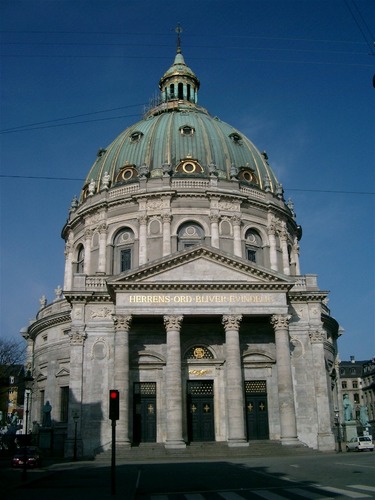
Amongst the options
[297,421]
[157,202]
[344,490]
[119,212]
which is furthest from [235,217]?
[344,490]

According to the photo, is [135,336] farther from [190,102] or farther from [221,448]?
[190,102]

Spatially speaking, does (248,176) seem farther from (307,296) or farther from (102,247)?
(307,296)

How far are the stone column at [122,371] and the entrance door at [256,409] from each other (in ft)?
32.2

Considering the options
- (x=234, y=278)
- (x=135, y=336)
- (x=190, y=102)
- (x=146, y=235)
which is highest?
(x=190, y=102)

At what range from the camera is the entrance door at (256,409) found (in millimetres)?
42906

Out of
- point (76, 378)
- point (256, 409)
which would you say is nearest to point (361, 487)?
point (256, 409)

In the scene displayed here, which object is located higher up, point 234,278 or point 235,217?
point 235,217

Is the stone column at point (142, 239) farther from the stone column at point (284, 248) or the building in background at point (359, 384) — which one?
the building in background at point (359, 384)

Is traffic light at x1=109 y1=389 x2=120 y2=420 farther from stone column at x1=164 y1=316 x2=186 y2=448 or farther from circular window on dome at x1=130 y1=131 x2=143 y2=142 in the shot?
circular window on dome at x1=130 y1=131 x2=143 y2=142

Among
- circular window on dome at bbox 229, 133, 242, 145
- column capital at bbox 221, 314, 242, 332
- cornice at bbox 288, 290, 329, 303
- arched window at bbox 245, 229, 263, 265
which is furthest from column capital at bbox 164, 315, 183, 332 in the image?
circular window on dome at bbox 229, 133, 242, 145

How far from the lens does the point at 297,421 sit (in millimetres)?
43219

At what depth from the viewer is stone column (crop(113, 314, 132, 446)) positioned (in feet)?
125

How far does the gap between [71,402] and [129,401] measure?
4.70 meters

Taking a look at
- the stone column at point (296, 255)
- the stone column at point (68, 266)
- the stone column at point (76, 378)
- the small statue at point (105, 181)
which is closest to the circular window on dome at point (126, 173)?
the small statue at point (105, 181)
